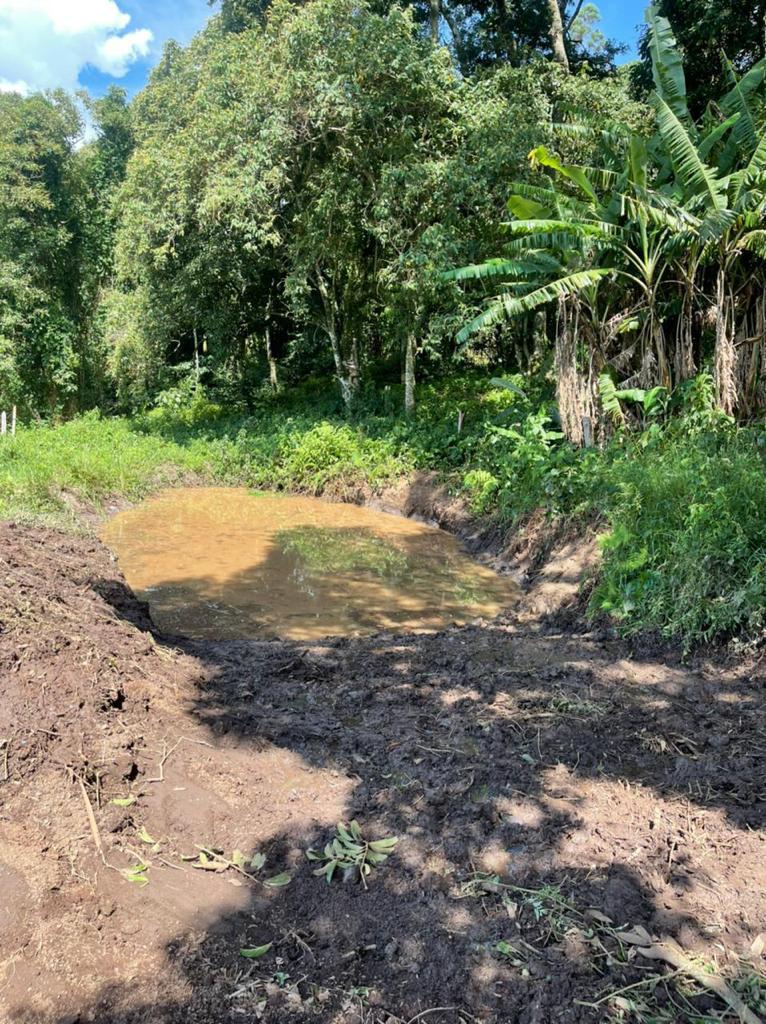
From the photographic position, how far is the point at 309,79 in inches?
550

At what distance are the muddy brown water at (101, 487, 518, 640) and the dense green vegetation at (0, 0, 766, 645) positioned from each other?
4.14 feet

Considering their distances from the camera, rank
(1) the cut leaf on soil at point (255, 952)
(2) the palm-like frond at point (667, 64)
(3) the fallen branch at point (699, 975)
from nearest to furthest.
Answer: (3) the fallen branch at point (699, 975) → (1) the cut leaf on soil at point (255, 952) → (2) the palm-like frond at point (667, 64)

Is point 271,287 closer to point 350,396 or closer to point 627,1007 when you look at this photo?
point 350,396

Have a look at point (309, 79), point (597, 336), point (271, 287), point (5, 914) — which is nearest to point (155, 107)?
point (271, 287)

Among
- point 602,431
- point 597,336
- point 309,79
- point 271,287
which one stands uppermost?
point 309,79

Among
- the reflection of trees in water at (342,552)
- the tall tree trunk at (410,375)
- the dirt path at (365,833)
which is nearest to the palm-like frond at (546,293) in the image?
the reflection of trees in water at (342,552)

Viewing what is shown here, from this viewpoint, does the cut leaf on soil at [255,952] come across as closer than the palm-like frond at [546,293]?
Yes

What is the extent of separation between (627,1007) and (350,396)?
17164 millimetres

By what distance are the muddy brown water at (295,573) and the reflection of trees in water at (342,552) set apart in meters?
0.02

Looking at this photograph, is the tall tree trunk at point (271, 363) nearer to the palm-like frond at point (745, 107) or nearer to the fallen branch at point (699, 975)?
the palm-like frond at point (745, 107)

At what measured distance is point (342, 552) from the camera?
35.0 ft

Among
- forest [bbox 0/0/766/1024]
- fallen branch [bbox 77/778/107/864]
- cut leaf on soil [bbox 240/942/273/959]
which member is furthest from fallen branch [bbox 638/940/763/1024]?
fallen branch [bbox 77/778/107/864]

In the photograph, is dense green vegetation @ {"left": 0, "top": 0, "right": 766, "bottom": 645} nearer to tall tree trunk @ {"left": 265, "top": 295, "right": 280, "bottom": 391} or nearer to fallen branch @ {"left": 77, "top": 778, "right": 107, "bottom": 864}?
tall tree trunk @ {"left": 265, "top": 295, "right": 280, "bottom": 391}

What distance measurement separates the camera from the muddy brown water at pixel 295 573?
754cm
